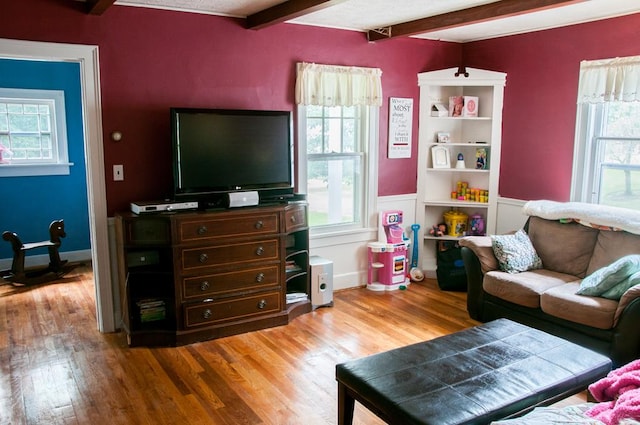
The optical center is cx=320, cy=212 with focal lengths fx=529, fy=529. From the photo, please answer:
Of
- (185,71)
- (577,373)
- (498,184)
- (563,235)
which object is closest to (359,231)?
(498,184)

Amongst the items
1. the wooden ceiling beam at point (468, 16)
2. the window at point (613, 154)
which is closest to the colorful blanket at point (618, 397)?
the wooden ceiling beam at point (468, 16)

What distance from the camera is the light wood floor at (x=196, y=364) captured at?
2.84 meters

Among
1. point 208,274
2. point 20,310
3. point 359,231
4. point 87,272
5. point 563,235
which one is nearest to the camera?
point 208,274

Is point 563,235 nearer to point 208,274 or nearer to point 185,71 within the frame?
point 208,274

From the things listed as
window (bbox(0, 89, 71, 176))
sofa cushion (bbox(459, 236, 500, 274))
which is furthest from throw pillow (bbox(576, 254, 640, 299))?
window (bbox(0, 89, 71, 176))

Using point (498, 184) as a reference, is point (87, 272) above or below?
below

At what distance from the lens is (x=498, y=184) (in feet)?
16.8

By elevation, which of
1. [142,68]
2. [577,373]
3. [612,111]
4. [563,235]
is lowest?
[577,373]

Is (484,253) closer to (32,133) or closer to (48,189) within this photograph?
(48,189)

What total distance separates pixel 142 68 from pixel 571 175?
357 cm

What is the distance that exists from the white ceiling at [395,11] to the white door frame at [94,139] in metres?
0.50

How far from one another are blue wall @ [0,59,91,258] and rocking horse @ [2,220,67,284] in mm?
328

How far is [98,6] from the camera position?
3340 mm

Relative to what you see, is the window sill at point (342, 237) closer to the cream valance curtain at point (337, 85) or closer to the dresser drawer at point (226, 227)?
the dresser drawer at point (226, 227)
